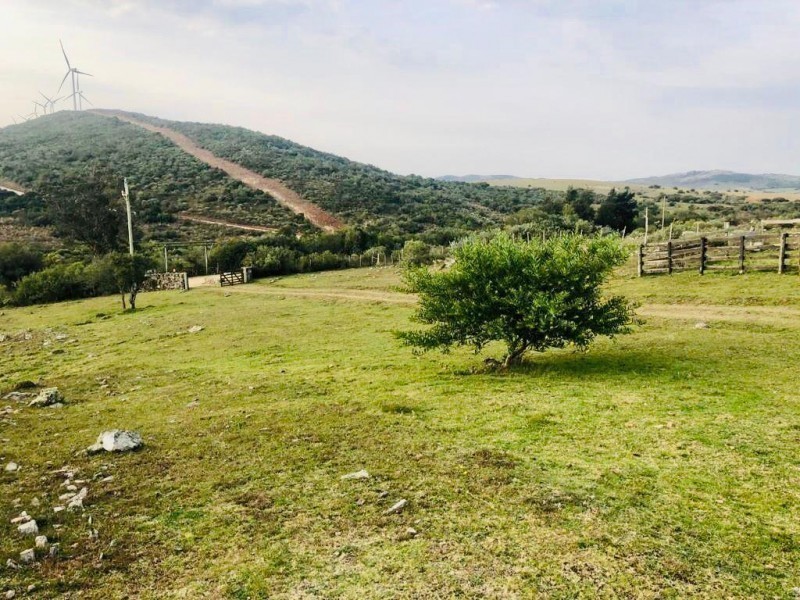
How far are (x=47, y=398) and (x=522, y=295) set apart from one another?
35.0 ft

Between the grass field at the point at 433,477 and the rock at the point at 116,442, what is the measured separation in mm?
232

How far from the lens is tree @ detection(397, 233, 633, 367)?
38.6ft

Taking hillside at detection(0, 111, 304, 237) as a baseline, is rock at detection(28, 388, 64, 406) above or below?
below

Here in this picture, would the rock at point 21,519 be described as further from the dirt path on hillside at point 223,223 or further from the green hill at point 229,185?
the dirt path on hillside at point 223,223

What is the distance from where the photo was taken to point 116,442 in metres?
8.16

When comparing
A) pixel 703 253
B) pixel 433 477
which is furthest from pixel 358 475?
pixel 703 253

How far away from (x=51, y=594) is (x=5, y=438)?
5913 mm

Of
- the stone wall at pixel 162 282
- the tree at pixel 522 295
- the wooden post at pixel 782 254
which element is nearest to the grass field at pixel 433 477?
the tree at pixel 522 295

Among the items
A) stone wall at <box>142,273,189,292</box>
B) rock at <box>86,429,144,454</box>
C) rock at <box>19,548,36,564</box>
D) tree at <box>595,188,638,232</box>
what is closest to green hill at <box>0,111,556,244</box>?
tree at <box>595,188,638,232</box>

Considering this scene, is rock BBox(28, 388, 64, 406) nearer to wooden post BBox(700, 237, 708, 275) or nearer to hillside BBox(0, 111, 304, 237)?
wooden post BBox(700, 237, 708, 275)

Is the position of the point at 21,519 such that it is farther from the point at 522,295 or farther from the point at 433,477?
the point at 522,295

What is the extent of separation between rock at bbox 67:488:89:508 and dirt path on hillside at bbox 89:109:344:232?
59963mm

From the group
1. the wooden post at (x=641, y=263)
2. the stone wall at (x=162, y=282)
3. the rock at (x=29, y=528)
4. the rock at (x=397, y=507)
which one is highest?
the wooden post at (x=641, y=263)

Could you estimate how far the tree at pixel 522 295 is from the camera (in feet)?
38.6
